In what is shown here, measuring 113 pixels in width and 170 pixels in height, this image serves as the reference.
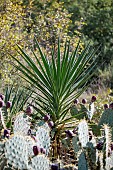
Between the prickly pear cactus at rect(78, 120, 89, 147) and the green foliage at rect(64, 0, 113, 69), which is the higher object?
the green foliage at rect(64, 0, 113, 69)

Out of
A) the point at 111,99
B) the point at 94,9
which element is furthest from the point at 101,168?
the point at 94,9

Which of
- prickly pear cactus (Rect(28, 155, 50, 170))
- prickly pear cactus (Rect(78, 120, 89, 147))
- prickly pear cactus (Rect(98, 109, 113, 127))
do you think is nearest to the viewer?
prickly pear cactus (Rect(28, 155, 50, 170))

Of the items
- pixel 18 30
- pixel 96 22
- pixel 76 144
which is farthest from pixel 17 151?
pixel 96 22

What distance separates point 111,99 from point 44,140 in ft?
11.7

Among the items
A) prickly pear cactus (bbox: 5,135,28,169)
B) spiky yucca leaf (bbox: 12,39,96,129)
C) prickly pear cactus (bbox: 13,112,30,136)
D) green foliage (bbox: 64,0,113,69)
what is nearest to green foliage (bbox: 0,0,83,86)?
spiky yucca leaf (bbox: 12,39,96,129)

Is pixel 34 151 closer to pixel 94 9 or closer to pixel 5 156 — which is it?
pixel 5 156

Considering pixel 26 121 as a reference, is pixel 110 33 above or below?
above

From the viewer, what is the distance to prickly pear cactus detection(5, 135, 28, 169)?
9.76 feet

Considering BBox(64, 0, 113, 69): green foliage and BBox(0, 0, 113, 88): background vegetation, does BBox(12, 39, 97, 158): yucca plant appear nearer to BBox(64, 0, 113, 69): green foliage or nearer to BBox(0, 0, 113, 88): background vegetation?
BBox(0, 0, 113, 88): background vegetation

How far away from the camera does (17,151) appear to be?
298 cm

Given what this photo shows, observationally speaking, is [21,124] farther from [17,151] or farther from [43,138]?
[17,151]

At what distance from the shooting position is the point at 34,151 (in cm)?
293

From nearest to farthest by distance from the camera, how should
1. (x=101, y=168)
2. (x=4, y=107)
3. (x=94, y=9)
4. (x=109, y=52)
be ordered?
1. (x=101, y=168)
2. (x=4, y=107)
3. (x=109, y=52)
4. (x=94, y=9)

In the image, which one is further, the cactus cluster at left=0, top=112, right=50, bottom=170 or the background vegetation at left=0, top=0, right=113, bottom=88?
the background vegetation at left=0, top=0, right=113, bottom=88
